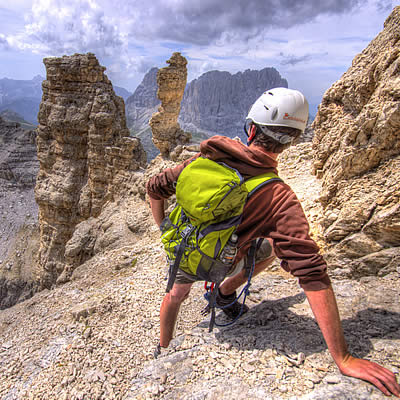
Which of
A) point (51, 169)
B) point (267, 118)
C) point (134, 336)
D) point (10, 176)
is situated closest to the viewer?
point (267, 118)

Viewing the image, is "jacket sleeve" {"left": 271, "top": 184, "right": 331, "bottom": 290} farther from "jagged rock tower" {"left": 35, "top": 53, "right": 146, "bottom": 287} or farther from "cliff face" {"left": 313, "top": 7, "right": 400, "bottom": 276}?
"jagged rock tower" {"left": 35, "top": 53, "right": 146, "bottom": 287}

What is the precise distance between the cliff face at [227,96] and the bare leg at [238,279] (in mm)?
168133

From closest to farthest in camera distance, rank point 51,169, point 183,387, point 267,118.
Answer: point 267,118 → point 183,387 → point 51,169

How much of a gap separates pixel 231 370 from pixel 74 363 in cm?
246

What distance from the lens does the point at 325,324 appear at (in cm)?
220

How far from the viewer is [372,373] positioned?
2.13 meters

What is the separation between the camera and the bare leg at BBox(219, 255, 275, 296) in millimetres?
3602

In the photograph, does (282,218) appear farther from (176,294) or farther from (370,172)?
(370,172)

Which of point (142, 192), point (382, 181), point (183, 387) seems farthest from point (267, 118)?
point (142, 192)

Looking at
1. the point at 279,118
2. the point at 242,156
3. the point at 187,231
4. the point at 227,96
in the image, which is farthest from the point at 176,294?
the point at 227,96

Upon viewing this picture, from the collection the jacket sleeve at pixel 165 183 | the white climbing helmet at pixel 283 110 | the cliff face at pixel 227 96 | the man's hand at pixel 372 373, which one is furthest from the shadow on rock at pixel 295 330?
the cliff face at pixel 227 96

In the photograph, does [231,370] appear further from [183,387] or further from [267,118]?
[267,118]

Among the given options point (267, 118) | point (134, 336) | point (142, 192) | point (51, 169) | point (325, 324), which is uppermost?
point (267, 118)

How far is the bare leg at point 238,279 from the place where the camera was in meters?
3.60
